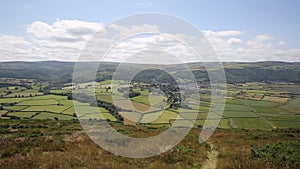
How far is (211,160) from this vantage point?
13.0 meters

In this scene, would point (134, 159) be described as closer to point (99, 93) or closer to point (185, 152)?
point (185, 152)

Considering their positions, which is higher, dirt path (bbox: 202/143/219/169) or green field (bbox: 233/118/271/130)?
dirt path (bbox: 202/143/219/169)

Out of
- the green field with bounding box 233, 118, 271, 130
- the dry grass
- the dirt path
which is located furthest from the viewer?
the green field with bounding box 233, 118, 271, 130

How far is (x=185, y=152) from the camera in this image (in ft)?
45.7

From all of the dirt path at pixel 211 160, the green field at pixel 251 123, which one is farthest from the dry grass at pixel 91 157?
the green field at pixel 251 123

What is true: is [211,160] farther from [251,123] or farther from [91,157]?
[251,123]

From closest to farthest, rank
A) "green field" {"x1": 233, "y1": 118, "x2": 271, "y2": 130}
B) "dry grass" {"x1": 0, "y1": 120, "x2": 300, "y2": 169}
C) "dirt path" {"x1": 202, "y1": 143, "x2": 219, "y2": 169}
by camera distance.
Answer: "dry grass" {"x1": 0, "y1": 120, "x2": 300, "y2": 169}, "dirt path" {"x1": 202, "y1": 143, "x2": 219, "y2": 169}, "green field" {"x1": 233, "y1": 118, "x2": 271, "y2": 130}

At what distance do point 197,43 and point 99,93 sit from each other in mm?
66798

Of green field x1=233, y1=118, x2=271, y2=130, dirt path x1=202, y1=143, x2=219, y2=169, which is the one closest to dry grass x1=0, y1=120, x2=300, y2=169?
dirt path x1=202, y1=143, x2=219, y2=169

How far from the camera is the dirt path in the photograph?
1189cm

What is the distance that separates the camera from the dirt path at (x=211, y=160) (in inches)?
468

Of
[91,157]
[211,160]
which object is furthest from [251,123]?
[91,157]

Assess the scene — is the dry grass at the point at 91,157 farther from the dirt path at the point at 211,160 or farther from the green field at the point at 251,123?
the green field at the point at 251,123

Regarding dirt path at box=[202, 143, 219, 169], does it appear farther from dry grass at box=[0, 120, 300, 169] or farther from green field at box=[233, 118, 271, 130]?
green field at box=[233, 118, 271, 130]
